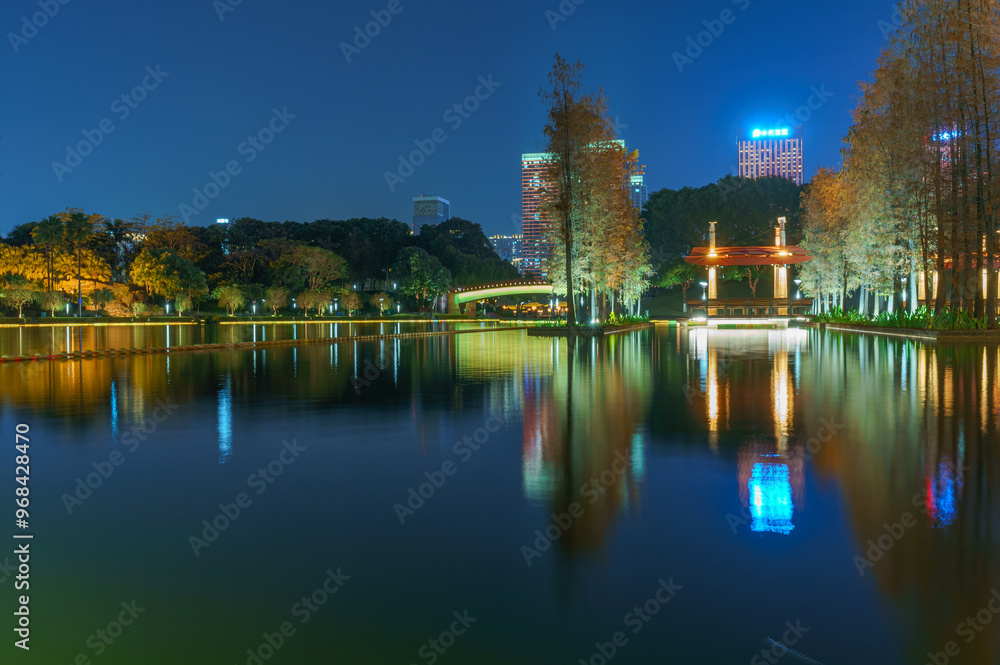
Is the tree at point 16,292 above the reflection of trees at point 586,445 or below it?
above

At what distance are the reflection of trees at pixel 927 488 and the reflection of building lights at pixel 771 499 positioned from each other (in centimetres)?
45

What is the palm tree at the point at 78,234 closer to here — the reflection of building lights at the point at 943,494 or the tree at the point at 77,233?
the tree at the point at 77,233

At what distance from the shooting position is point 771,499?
19.7ft

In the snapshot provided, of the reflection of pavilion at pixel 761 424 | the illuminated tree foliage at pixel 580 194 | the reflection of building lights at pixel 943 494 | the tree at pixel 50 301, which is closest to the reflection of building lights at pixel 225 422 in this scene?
the reflection of pavilion at pixel 761 424

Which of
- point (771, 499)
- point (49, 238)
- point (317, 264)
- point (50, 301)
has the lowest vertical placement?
point (771, 499)

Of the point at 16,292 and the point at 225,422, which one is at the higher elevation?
the point at 16,292

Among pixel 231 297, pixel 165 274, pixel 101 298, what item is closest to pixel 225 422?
pixel 231 297

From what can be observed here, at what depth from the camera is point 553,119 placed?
3594cm

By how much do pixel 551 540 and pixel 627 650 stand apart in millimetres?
1477

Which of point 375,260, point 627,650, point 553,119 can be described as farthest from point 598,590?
point 375,260

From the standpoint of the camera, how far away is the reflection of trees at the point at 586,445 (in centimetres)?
570
